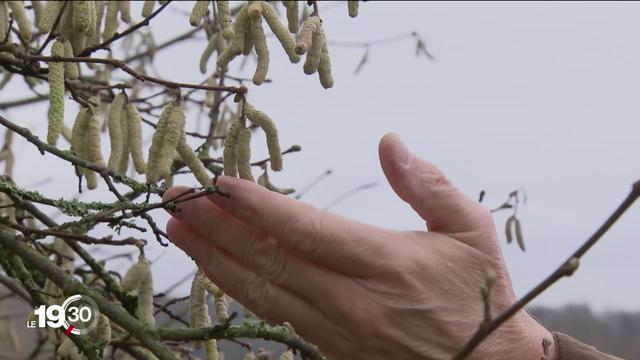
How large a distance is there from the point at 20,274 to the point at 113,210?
44 cm

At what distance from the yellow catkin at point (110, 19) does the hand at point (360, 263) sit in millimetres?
903

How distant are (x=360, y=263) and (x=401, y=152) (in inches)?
7.8

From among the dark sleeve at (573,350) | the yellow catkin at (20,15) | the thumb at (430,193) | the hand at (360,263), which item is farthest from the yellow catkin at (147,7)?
the dark sleeve at (573,350)

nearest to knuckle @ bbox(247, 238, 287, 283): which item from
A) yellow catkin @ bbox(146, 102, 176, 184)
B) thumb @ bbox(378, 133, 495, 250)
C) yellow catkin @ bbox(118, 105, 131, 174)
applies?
thumb @ bbox(378, 133, 495, 250)

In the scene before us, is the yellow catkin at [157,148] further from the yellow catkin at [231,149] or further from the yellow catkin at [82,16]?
the yellow catkin at [82,16]

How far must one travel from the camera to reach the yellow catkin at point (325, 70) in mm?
1850

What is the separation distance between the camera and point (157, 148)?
68.2 inches

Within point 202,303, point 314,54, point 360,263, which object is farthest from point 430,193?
point 202,303

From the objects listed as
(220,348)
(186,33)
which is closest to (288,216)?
(220,348)

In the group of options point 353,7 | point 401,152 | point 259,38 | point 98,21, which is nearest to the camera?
point 401,152

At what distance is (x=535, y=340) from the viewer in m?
1.70

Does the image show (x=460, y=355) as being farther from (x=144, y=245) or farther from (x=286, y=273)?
(x=144, y=245)

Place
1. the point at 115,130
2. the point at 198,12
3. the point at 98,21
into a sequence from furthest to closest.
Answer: the point at 98,21 → the point at 198,12 → the point at 115,130

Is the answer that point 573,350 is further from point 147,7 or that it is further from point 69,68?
point 147,7
